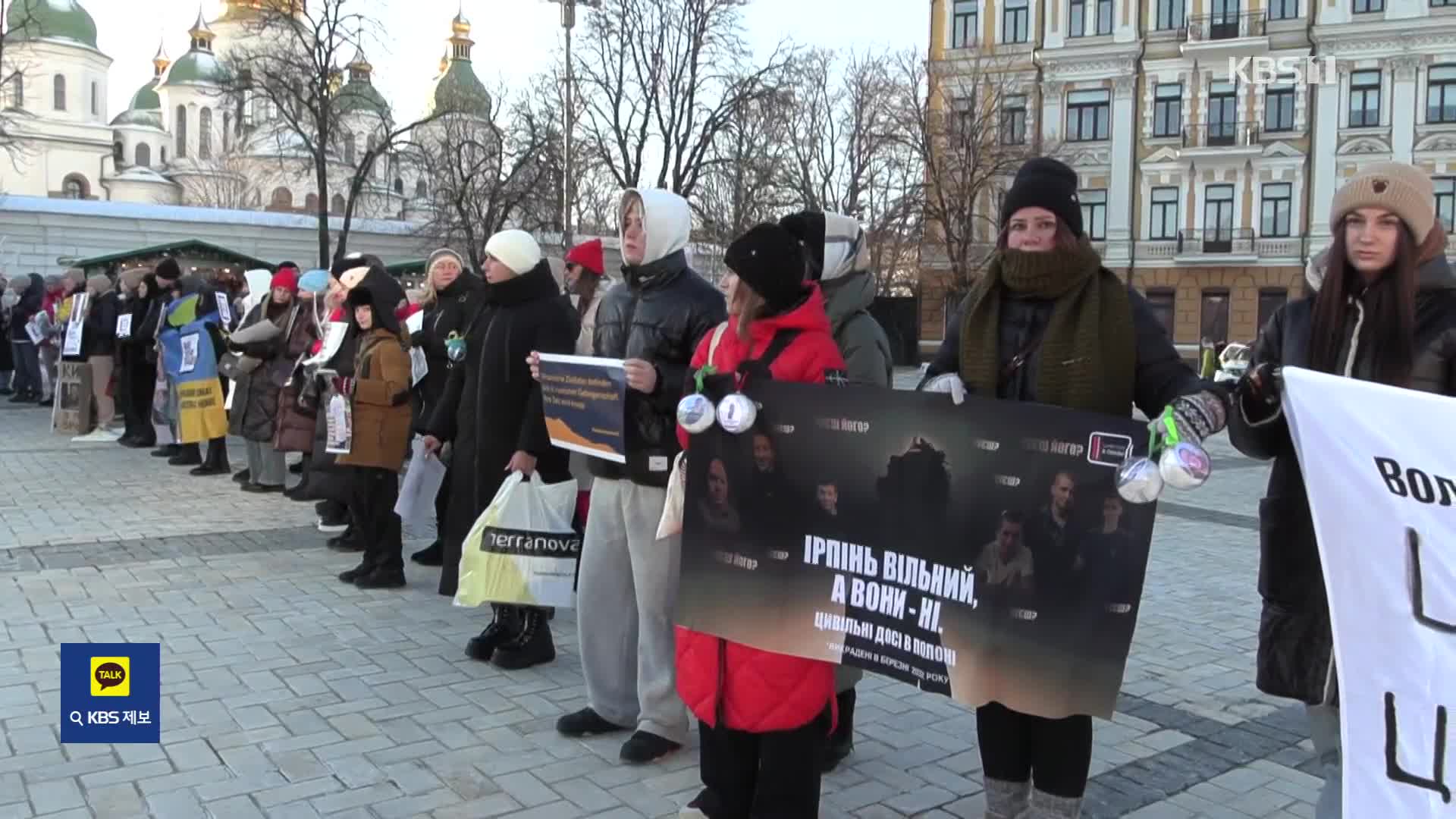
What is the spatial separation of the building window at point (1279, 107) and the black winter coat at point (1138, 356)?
1769 inches

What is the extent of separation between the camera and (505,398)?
5.33m

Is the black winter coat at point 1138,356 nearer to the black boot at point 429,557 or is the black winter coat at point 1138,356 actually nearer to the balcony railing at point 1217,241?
the black boot at point 429,557

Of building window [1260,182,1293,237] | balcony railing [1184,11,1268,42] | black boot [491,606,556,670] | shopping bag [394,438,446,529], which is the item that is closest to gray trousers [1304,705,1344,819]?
black boot [491,606,556,670]

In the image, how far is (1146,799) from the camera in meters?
4.13

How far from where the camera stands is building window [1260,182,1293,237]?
42.5 m

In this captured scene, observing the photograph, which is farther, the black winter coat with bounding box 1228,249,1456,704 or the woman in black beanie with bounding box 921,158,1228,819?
the woman in black beanie with bounding box 921,158,1228,819

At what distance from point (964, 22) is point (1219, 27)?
9491 mm

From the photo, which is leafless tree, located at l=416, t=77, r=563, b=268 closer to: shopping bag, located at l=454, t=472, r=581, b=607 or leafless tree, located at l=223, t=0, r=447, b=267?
leafless tree, located at l=223, t=0, r=447, b=267

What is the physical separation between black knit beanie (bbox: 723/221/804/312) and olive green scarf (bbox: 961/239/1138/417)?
2.07ft

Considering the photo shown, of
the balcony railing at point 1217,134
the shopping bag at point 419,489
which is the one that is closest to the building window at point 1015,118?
the balcony railing at point 1217,134

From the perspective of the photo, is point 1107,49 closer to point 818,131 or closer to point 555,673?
point 818,131

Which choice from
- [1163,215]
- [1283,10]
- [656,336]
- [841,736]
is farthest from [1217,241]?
[656,336]

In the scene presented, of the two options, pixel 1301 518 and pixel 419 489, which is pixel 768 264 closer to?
pixel 1301 518

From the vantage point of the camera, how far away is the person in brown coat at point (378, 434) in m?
6.78
